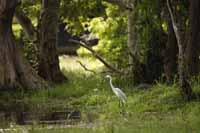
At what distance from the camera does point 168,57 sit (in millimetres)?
19344

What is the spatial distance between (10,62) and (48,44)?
223 centimetres

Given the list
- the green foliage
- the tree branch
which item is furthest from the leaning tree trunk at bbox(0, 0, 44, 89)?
the green foliage

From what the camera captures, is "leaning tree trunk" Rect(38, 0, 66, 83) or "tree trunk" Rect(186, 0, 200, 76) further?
"leaning tree trunk" Rect(38, 0, 66, 83)

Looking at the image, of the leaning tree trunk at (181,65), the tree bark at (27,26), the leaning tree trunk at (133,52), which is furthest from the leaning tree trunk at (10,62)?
the leaning tree trunk at (181,65)

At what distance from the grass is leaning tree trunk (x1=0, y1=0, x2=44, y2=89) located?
18.9 inches

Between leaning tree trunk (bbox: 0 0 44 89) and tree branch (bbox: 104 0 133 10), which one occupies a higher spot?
tree branch (bbox: 104 0 133 10)

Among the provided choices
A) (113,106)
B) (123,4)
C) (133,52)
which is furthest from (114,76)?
(113,106)

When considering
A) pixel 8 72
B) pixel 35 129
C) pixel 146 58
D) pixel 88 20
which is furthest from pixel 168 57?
pixel 88 20

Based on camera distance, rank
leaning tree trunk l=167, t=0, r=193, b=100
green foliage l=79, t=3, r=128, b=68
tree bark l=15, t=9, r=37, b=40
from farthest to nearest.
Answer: green foliage l=79, t=3, r=128, b=68 < tree bark l=15, t=9, r=37, b=40 < leaning tree trunk l=167, t=0, r=193, b=100

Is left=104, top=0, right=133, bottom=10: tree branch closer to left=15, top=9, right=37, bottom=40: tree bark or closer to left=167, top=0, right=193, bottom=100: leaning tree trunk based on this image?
left=15, top=9, right=37, bottom=40: tree bark

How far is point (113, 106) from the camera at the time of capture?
16391 millimetres

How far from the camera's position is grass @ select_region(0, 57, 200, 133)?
13.7 metres

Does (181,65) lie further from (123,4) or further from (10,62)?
(123,4)

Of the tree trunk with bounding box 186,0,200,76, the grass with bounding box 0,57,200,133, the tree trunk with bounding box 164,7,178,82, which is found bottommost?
the grass with bounding box 0,57,200,133
